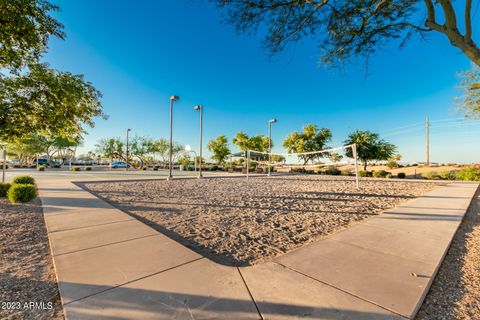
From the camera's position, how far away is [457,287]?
2301mm

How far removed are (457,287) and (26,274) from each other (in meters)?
5.19

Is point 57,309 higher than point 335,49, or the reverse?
point 335,49

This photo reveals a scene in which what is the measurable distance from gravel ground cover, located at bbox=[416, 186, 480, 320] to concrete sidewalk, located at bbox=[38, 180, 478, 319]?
111mm

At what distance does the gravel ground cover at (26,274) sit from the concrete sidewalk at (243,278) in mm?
122

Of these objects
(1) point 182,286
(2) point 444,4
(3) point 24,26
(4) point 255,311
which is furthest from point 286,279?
(3) point 24,26

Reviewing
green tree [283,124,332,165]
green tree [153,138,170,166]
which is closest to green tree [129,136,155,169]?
green tree [153,138,170,166]

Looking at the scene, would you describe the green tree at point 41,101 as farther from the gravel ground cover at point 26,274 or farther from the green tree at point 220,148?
the green tree at point 220,148

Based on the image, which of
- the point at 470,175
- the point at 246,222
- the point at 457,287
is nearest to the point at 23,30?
the point at 246,222

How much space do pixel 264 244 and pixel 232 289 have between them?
4.85 ft

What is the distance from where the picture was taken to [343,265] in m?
2.63

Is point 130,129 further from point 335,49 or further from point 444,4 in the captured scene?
point 444,4

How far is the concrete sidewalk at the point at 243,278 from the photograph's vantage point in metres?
1.81

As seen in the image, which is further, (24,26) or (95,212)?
(95,212)

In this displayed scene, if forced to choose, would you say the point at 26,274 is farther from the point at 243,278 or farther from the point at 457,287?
the point at 457,287
